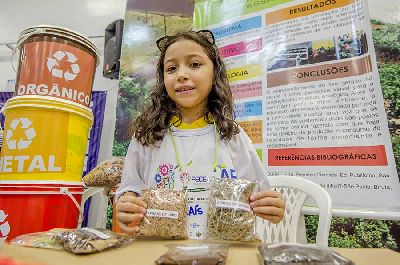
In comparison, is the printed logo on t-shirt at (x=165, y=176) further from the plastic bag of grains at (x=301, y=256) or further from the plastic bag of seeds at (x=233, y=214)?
the plastic bag of grains at (x=301, y=256)

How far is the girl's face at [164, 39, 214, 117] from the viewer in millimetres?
A: 960

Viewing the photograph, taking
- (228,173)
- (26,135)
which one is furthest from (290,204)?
(26,135)

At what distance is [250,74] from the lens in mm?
1825

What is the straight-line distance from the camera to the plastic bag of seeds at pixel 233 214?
0.65 m

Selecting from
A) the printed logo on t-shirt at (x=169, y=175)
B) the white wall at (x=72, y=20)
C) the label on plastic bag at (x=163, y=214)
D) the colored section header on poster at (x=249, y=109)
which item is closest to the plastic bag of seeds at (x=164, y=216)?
the label on plastic bag at (x=163, y=214)

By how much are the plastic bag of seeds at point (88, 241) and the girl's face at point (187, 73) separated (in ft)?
1.66

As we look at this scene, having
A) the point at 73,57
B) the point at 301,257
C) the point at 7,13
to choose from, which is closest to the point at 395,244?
the point at 301,257

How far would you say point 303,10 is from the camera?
1.72 metres

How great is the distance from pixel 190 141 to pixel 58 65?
0.84 meters

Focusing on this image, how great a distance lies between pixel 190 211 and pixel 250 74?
1.14m

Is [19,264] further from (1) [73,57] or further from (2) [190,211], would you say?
(1) [73,57]

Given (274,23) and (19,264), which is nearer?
(19,264)

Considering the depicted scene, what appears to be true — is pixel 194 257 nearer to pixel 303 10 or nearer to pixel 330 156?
pixel 330 156

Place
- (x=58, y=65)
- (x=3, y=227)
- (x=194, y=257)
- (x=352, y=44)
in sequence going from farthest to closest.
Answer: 1. (x=352, y=44)
2. (x=58, y=65)
3. (x=3, y=227)
4. (x=194, y=257)
